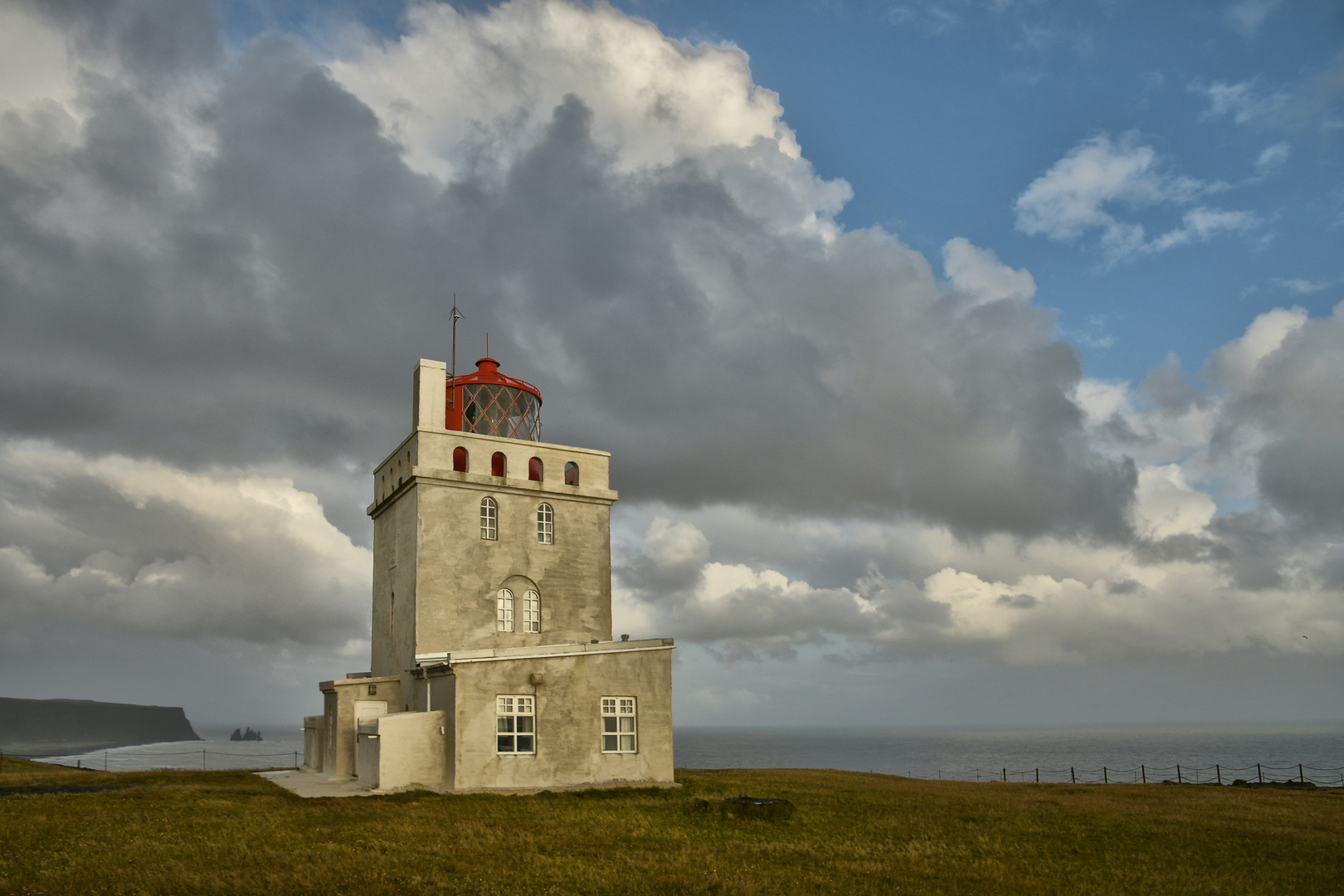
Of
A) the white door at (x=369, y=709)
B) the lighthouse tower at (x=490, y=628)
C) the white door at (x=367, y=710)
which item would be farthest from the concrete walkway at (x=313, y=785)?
the white door at (x=369, y=709)

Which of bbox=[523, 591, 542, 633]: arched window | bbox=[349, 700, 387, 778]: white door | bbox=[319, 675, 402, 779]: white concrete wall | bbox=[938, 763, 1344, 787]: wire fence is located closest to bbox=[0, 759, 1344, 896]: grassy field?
bbox=[319, 675, 402, 779]: white concrete wall

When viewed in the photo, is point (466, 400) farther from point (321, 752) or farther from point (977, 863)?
point (977, 863)

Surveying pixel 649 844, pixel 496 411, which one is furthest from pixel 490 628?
pixel 649 844

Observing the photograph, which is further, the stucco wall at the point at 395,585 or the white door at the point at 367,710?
the stucco wall at the point at 395,585

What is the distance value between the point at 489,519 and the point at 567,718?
26.4ft

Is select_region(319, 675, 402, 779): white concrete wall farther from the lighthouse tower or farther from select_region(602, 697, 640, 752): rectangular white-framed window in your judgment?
select_region(602, 697, 640, 752): rectangular white-framed window

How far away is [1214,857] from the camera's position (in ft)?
54.4

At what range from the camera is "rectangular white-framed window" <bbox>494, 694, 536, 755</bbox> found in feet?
81.5

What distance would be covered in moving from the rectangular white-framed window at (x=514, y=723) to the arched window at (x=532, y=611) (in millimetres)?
5276

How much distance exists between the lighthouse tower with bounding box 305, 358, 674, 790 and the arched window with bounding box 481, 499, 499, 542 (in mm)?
40

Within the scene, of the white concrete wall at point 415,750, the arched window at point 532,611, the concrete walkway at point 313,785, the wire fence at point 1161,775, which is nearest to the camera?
the white concrete wall at point 415,750

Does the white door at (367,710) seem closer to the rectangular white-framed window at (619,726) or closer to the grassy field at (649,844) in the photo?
the grassy field at (649,844)

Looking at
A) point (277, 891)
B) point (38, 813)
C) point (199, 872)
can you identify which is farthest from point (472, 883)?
point (38, 813)

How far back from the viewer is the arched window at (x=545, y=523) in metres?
31.5
